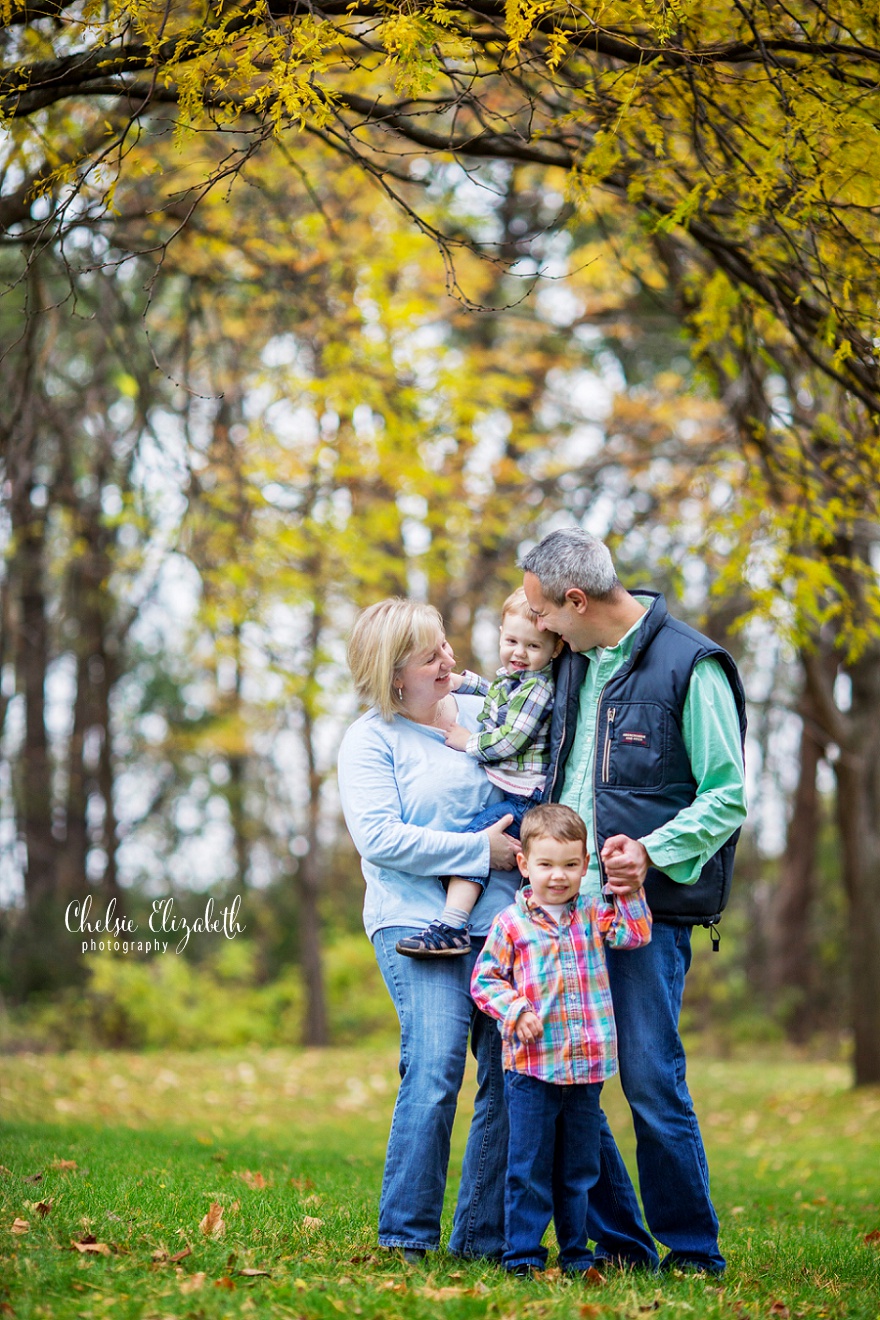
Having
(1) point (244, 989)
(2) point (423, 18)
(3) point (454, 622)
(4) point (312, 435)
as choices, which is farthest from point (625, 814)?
(1) point (244, 989)

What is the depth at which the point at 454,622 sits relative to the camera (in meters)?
14.9

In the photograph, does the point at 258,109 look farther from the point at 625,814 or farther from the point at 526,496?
the point at 526,496

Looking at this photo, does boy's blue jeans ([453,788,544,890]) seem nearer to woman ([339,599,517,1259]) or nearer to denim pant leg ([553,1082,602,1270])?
woman ([339,599,517,1259])

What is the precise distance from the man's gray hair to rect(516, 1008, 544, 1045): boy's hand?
1.28 m

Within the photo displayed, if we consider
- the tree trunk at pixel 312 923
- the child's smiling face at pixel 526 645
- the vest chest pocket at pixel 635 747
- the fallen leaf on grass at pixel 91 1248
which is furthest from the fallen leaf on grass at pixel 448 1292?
the tree trunk at pixel 312 923

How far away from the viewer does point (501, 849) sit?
3.92 m

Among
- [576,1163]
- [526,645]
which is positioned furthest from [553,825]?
[576,1163]

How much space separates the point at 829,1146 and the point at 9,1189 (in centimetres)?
684

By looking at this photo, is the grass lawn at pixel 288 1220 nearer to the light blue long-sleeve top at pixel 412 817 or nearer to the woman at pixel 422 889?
the woman at pixel 422 889

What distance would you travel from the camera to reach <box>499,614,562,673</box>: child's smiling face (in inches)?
164

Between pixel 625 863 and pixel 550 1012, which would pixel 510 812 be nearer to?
pixel 625 863

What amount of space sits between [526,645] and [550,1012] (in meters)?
1.19

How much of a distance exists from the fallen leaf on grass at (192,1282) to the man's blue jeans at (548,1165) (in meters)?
0.91

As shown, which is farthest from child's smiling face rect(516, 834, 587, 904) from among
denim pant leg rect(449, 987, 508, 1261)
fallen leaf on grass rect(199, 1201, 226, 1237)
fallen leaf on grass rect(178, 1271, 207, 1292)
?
fallen leaf on grass rect(199, 1201, 226, 1237)
